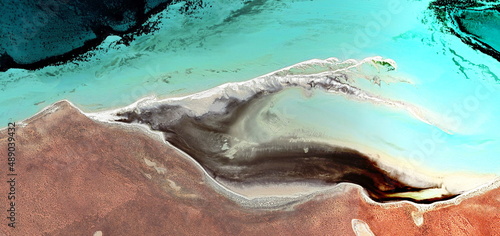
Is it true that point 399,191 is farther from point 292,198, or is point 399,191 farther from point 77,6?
point 77,6

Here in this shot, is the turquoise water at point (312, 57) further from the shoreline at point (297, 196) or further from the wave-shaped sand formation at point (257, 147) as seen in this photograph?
the shoreline at point (297, 196)

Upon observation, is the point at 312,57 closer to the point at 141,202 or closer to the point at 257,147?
the point at 257,147

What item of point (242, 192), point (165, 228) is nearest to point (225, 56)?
point (242, 192)

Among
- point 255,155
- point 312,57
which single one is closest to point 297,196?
point 255,155

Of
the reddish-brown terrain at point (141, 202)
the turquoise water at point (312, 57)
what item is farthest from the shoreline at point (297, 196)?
the turquoise water at point (312, 57)

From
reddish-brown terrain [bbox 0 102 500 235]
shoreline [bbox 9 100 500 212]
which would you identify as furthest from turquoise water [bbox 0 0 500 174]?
→ reddish-brown terrain [bbox 0 102 500 235]
